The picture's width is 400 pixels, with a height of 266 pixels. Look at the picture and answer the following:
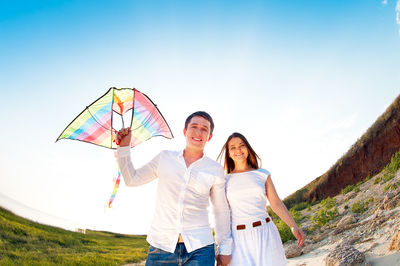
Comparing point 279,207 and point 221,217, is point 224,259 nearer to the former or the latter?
point 221,217

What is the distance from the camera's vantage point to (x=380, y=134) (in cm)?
1316

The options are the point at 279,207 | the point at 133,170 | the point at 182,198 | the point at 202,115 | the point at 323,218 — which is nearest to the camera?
the point at 182,198

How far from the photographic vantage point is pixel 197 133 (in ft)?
8.31

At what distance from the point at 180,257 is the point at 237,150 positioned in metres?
1.44

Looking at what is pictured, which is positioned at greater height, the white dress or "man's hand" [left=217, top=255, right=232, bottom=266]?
the white dress

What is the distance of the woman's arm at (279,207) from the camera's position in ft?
9.36

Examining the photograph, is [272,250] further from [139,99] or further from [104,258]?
[104,258]

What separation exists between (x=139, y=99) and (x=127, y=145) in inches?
46.9

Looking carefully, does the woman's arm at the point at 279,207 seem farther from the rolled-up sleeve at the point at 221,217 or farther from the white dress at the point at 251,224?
the rolled-up sleeve at the point at 221,217

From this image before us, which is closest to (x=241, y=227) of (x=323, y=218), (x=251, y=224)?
(x=251, y=224)

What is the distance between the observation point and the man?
2131mm

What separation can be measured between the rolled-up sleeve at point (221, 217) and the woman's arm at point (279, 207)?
75 cm

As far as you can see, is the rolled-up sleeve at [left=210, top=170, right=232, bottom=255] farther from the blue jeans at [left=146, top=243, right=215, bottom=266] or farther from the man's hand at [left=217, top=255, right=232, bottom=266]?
the blue jeans at [left=146, top=243, right=215, bottom=266]

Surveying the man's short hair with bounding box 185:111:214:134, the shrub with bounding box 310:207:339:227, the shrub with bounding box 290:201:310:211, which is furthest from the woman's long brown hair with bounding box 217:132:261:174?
the shrub with bounding box 290:201:310:211
